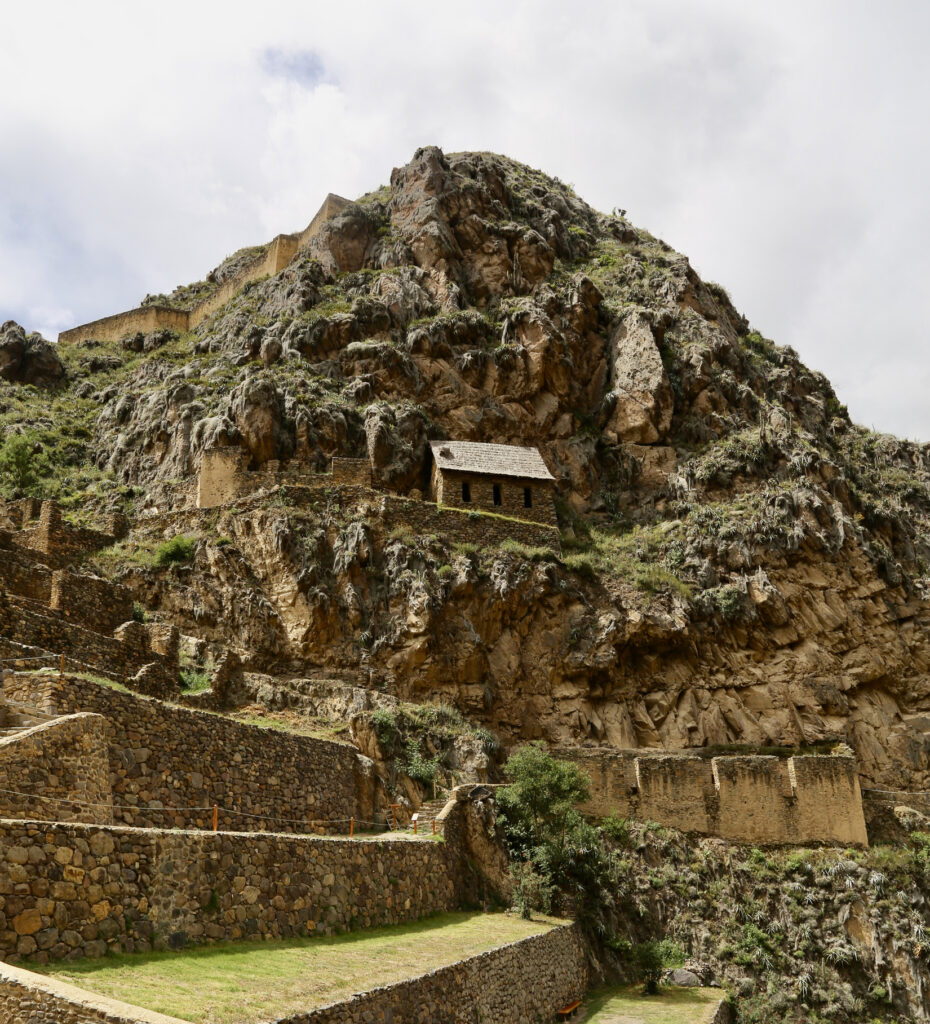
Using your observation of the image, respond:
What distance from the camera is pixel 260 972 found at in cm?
1095

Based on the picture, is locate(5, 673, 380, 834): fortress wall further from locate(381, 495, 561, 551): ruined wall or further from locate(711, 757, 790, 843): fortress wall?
locate(711, 757, 790, 843): fortress wall

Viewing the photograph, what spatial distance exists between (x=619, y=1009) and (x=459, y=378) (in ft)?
86.4

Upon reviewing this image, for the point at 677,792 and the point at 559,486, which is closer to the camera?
the point at 677,792

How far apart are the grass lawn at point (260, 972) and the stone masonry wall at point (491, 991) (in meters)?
0.20

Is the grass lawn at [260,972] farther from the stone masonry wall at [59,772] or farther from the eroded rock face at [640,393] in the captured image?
the eroded rock face at [640,393]

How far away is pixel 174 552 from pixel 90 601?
24.9 ft

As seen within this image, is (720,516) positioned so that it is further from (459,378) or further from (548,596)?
(459,378)

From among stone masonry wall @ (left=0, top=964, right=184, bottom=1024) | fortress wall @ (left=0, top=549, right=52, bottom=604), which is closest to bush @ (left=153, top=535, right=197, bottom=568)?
fortress wall @ (left=0, top=549, right=52, bottom=604)

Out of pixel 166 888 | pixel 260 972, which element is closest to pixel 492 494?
pixel 166 888

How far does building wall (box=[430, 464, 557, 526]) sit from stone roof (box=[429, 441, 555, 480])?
0.72ft

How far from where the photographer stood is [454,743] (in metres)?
25.6

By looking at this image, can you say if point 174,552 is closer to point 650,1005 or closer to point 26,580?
point 26,580

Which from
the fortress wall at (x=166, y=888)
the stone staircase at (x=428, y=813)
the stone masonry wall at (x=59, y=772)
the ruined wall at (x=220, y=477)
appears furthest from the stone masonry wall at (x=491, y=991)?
the ruined wall at (x=220, y=477)

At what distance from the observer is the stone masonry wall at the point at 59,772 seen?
483 inches
